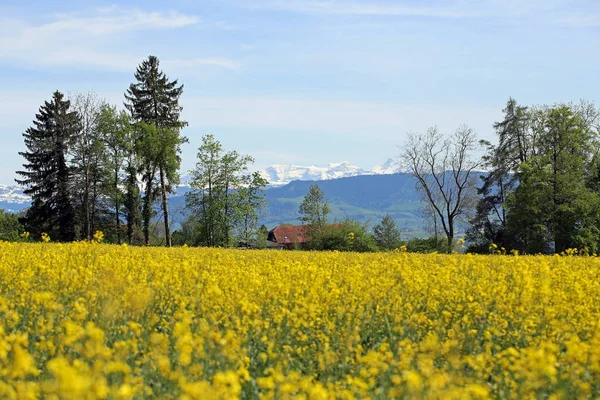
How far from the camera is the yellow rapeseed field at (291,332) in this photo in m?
4.95

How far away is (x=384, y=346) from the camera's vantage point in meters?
6.40

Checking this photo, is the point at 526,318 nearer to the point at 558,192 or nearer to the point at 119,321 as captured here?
the point at 119,321

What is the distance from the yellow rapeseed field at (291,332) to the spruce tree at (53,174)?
4088 centimetres

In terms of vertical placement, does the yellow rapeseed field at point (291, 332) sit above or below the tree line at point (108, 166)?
below

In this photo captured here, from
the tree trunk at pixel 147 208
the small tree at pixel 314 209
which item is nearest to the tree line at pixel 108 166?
the tree trunk at pixel 147 208

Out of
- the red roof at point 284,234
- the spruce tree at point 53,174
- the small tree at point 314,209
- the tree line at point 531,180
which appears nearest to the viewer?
the tree line at point 531,180

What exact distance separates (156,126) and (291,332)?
44058 millimetres

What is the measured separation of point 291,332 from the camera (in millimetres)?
7477

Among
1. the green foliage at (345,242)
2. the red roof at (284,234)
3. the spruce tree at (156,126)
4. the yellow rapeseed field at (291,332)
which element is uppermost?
the spruce tree at (156,126)

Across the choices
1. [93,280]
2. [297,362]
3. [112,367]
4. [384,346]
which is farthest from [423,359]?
[93,280]

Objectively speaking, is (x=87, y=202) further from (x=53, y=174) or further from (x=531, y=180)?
(x=531, y=180)

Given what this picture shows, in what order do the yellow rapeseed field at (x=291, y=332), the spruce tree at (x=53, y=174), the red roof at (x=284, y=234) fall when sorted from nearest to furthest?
the yellow rapeseed field at (x=291, y=332) → the spruce tree at (x=53, y=174) → the red roof at (x=284, y=234)

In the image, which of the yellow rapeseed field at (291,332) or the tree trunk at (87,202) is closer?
the yellow rapeseed field at (291,332)

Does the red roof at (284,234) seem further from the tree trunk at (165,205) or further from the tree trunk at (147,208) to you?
the tree trunk at (165,205)
